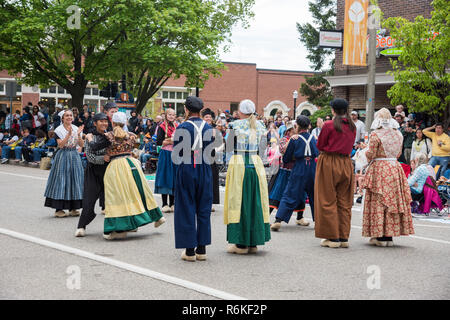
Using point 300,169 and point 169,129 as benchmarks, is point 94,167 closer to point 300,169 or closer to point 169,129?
point 169,129

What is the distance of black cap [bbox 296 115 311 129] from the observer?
9508 millimetres

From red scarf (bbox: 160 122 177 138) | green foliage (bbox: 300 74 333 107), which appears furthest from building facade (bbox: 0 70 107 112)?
red scarf (bbox: 160 122 177 138)

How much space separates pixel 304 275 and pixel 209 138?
204 centimetres

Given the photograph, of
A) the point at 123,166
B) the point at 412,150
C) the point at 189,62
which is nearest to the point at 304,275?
the point at 123,166

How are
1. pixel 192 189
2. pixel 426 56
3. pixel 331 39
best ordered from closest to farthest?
pixel 192 189 → pixel 426 56 → pixel 331 39

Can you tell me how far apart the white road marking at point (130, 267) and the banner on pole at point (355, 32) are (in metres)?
14.8

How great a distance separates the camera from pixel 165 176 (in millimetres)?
11141

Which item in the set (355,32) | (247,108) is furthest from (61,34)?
(247,108)

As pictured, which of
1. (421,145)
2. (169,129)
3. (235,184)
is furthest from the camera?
(421,145)

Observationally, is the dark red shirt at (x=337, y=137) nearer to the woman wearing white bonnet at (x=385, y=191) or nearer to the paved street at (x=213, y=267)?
the woman wearing white bonnet at (x=385, y=191)

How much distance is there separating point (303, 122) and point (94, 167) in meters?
3.42

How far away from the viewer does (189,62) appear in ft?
90.6

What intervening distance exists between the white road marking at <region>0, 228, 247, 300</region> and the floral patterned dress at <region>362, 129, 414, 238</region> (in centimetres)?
339
